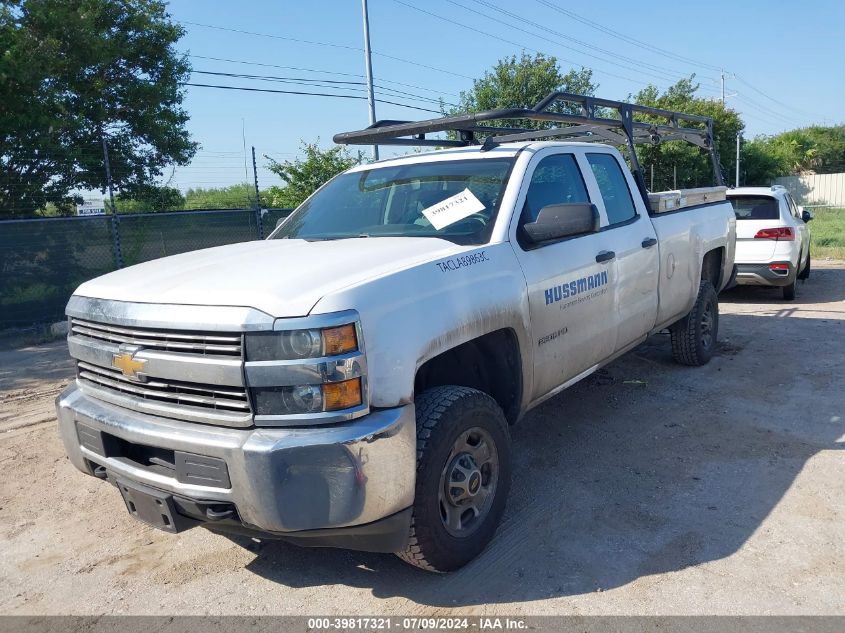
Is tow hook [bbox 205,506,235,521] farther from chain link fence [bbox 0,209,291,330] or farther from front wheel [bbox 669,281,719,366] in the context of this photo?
chain link fence [bbox 0,209,291,330]

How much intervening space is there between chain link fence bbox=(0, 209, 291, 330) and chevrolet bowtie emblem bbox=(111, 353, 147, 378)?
830 cm

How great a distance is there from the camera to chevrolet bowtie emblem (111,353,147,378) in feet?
9.22

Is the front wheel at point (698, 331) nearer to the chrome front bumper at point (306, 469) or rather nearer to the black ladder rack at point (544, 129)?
the black ladder rack at point (544, 129)

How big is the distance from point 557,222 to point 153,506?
93.9 inches

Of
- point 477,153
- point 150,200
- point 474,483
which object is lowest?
point 474,483

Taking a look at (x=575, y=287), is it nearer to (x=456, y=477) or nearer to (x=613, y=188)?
(x=613, y=188)

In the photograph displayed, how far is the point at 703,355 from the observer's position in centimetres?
638

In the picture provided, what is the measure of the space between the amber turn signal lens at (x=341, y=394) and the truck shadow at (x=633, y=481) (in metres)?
1.04

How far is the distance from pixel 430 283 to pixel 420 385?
59 centimetres

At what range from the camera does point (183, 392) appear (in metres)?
2.75

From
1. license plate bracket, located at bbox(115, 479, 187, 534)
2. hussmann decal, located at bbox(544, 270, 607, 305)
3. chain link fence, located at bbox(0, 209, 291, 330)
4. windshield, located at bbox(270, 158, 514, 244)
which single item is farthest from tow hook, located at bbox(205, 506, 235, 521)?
chain link fence, located at bbox(0, 209, 291, 330)

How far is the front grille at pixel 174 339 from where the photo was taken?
2580 mm

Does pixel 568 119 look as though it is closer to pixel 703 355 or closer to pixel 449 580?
pixel 703 355

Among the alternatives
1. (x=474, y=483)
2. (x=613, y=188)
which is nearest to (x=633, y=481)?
(x=474, y=483)
